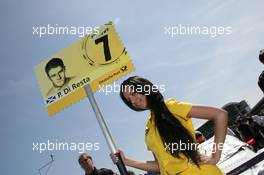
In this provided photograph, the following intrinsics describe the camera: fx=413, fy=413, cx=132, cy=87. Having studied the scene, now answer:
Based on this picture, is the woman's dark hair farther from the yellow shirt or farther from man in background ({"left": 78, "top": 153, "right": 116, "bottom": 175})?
man in background ({"left": 78, "top": 153, "right": 116, "bottom": 175})

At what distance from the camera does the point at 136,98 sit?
3002 millimetres

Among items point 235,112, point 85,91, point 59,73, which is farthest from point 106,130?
point 235,112

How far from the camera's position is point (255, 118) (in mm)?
7773

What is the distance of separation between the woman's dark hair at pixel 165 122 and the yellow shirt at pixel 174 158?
33 millimetres

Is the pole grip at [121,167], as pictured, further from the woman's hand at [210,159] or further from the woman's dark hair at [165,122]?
the woman's hand at [210,159]

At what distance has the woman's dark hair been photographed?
2.83 m

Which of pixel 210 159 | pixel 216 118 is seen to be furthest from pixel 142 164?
pixel 216 118

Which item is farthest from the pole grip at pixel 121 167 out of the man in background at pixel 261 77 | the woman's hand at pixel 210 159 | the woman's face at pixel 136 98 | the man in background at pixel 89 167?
the man in background at pixel 89 167

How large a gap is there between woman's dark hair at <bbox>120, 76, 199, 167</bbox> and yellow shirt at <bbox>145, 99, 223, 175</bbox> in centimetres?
3

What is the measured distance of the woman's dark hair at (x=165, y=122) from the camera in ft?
9.28

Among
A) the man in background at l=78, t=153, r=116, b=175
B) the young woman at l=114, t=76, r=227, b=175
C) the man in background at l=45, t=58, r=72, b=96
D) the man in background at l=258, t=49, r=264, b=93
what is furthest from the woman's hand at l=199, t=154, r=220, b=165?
the man in background at l=78, t=153, r=116, b=175

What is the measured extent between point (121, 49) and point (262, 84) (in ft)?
7.36

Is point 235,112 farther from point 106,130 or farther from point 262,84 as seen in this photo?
point 106,130

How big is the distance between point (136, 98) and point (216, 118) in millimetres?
594
